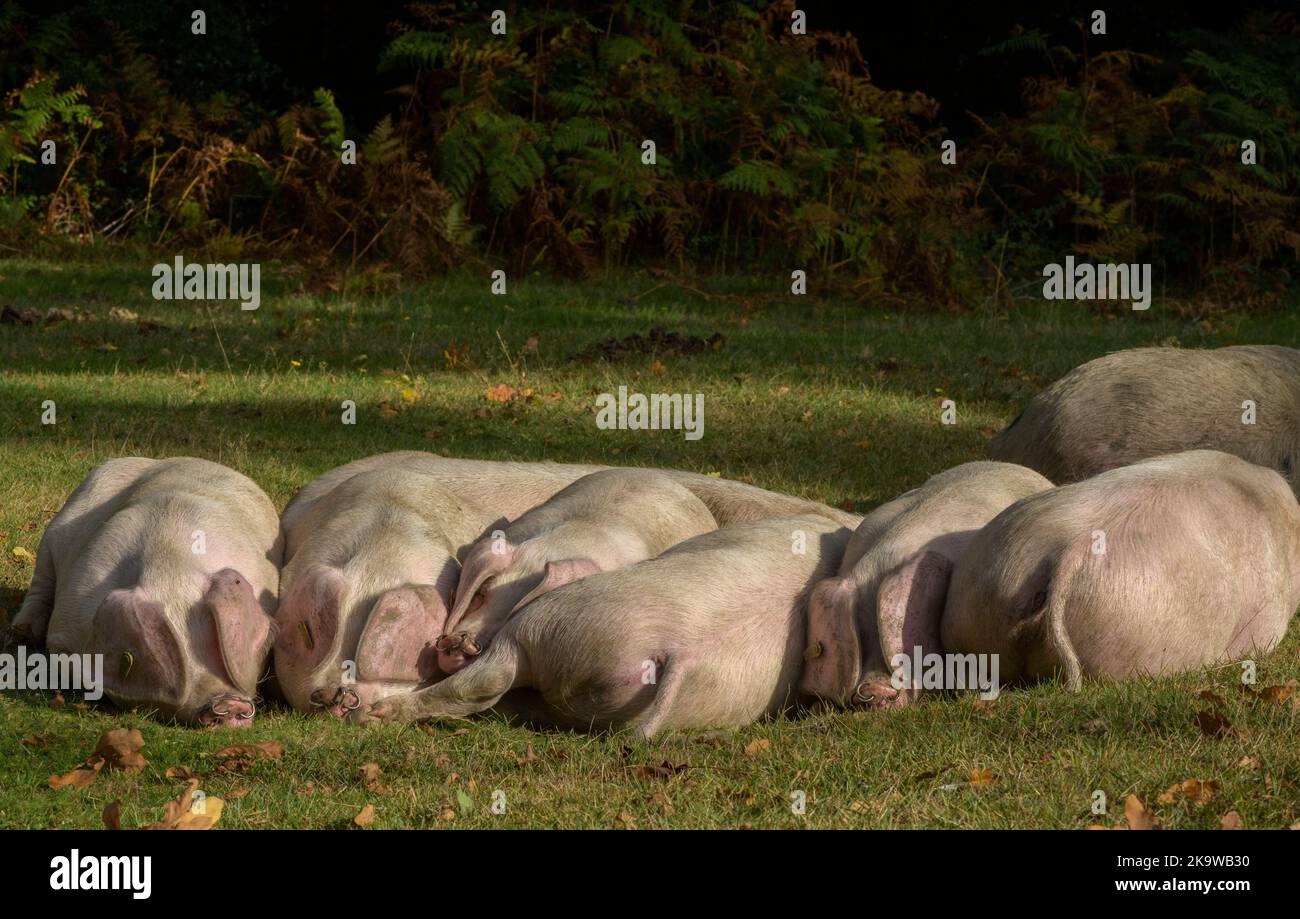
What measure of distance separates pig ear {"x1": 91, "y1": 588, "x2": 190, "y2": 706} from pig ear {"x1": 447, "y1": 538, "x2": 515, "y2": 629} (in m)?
0.89

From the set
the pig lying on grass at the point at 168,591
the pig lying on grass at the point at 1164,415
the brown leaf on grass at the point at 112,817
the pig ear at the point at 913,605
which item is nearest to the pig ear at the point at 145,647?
the pig lying on grass at the point at 168,591

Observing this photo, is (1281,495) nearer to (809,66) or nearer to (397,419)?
(397,419)

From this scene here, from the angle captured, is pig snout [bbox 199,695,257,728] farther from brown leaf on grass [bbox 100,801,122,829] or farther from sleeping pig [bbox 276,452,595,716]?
brown leaf on grass [bbox 100,801,122,829]

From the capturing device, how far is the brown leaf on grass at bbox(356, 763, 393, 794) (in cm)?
427

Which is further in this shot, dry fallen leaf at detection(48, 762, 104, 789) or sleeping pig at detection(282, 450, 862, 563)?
sleeping pig at detection(282, 450, 862, 563)

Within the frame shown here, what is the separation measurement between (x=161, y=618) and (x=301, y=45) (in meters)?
14.1

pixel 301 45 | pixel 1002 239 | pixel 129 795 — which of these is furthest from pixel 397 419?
pixel 301 45

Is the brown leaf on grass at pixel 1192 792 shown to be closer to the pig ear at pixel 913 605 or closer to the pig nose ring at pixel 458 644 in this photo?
the pig ear at pixel 913 605

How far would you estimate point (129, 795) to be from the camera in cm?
425

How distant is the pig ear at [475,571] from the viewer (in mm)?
5258

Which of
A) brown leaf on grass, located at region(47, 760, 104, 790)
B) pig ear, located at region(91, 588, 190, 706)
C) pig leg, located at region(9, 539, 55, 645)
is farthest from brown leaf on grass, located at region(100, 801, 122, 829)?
pig leg, located at region(9, 539, 55, 645)

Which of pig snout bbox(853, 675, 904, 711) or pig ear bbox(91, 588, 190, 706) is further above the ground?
pig ear bbox(91, 588, 190, 706)

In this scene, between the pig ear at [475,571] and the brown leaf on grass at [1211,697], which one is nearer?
the brown leaf on grass at [1211,697]

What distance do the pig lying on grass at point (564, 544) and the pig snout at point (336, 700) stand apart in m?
0.32
